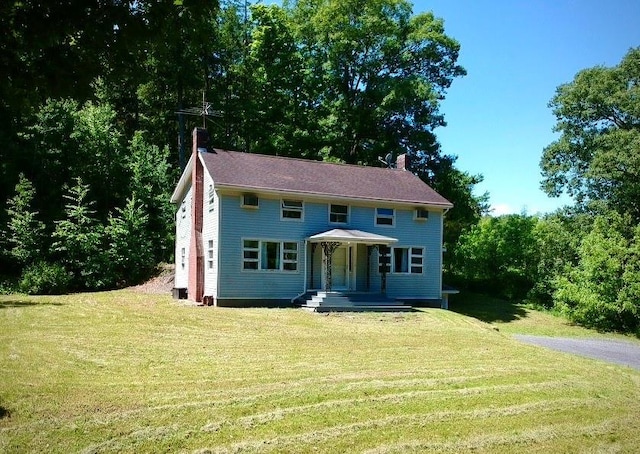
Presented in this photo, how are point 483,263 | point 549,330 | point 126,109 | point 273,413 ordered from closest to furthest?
point 273,413
point 549,330
point 483,263
point 126,109

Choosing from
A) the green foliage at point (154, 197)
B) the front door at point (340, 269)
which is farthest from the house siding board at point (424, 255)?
the green foliage at point (154, 197)

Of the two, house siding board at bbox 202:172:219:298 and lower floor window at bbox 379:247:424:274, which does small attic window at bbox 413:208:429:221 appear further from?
house siding board at bbox 202:172:219:298

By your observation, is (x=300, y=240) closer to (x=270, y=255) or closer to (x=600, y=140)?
(x=270, y=255)

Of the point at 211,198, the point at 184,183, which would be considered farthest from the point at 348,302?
the point at 184,183

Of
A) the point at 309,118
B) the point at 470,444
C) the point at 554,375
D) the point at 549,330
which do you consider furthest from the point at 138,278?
the point at 470,444

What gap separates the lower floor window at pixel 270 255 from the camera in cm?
2062

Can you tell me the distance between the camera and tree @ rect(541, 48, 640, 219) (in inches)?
986

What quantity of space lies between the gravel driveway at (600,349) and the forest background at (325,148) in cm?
537

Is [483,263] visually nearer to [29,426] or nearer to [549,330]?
[549,330]

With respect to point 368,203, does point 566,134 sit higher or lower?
higher

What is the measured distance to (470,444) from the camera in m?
6.29

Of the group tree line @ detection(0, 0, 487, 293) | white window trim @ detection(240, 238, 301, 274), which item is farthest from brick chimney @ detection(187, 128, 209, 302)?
tree line @ detection(0, 0, 487, 293)

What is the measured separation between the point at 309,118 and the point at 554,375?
30.0 meters

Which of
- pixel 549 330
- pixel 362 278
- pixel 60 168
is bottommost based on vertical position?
pixel 549 330
